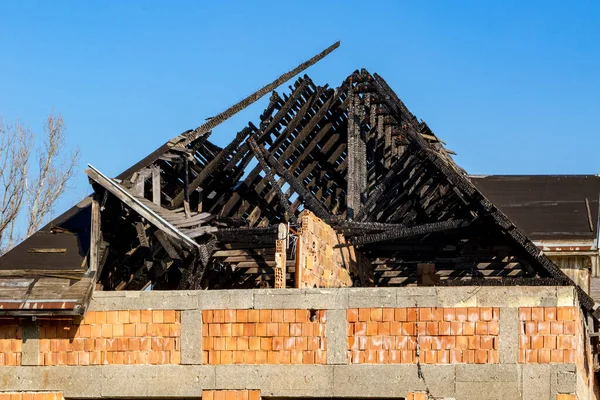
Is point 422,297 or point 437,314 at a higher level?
point 422,297

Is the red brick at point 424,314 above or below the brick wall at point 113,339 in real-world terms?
above

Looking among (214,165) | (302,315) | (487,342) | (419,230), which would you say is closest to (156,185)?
(214,165)

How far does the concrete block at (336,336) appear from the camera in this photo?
16.8 m

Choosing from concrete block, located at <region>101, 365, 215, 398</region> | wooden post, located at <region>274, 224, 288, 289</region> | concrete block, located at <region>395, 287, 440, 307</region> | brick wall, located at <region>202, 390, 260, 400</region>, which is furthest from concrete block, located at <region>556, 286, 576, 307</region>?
concrete block, located at <region>101, 365, 215, 398</region>

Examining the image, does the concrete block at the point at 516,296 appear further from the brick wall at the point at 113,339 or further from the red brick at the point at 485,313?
the brick wall at the point at 113,339

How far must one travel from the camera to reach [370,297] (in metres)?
16.9

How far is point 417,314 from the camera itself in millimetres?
16703

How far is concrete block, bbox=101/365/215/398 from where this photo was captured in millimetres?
17109

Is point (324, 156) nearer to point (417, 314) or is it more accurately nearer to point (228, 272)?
point (228, 272)

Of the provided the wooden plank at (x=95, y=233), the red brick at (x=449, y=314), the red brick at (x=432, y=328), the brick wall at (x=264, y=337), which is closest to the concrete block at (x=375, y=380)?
the brick wall at (x=264, y=337)

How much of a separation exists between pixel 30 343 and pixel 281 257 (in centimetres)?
363

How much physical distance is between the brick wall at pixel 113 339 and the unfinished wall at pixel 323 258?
1971 millimetres

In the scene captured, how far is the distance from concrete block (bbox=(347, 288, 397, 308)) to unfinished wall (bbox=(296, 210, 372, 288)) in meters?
1.27

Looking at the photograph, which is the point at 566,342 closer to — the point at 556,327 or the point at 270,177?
the point at 556,327
